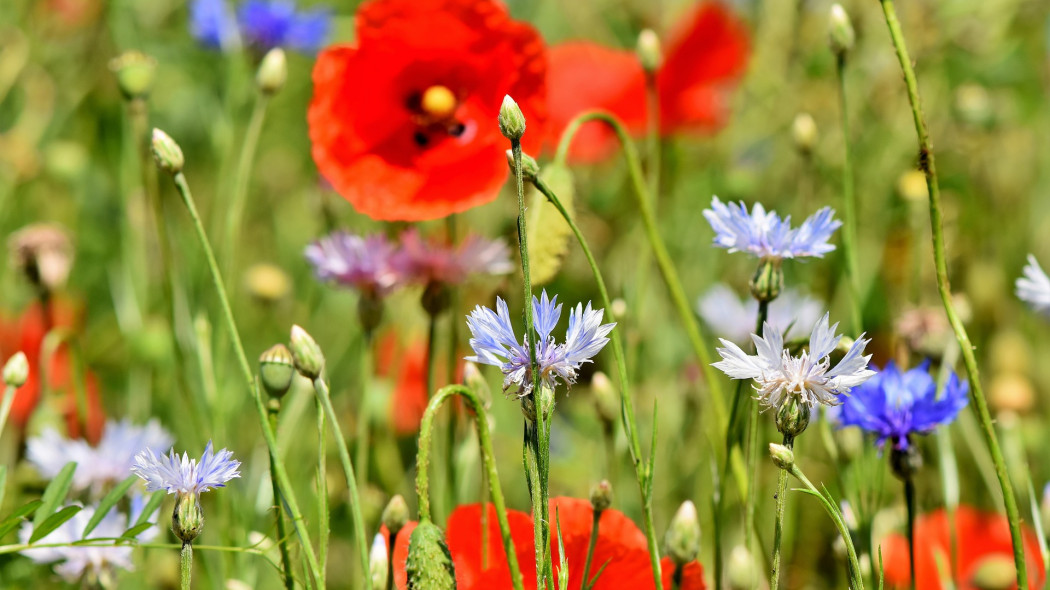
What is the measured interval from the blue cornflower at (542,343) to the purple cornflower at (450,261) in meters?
0.35

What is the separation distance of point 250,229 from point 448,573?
1.51m

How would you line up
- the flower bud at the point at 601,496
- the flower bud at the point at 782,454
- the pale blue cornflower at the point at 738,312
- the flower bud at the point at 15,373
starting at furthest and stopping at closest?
1. the pale blue cornflower at the point at 738,312
2. the flower bud at the point at 15,373
3. the flower bud at the point at 601,496
4. the flower bud at the point at 782,454

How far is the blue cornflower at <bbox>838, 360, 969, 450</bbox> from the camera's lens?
2.48ft

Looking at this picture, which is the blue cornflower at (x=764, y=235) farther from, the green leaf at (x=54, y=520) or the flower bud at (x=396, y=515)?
the green leaf at (x=54, y=520)

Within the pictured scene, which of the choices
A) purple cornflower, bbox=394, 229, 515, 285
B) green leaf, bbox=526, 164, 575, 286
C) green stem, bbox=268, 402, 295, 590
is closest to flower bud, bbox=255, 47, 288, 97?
purple cornflower, bbox=394, 229, 515, 285

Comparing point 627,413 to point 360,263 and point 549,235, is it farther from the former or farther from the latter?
point 360,263

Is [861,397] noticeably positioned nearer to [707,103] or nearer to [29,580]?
[29,580]

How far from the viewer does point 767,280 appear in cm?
75

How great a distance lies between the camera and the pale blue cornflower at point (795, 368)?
61 cm

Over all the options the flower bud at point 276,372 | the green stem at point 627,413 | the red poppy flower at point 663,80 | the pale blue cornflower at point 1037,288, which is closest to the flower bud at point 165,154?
the flower bud at point 276,372

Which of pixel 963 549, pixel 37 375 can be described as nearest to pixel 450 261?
pixel 963 549

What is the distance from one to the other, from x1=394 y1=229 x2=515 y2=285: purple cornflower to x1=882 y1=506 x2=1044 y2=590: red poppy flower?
0.44 m

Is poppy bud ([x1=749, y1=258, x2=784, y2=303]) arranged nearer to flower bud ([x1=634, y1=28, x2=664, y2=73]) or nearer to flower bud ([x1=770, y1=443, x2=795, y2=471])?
flower bud ([x1=770, y1=443, x2=795, y2=471])

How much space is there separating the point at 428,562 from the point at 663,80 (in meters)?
1.26
